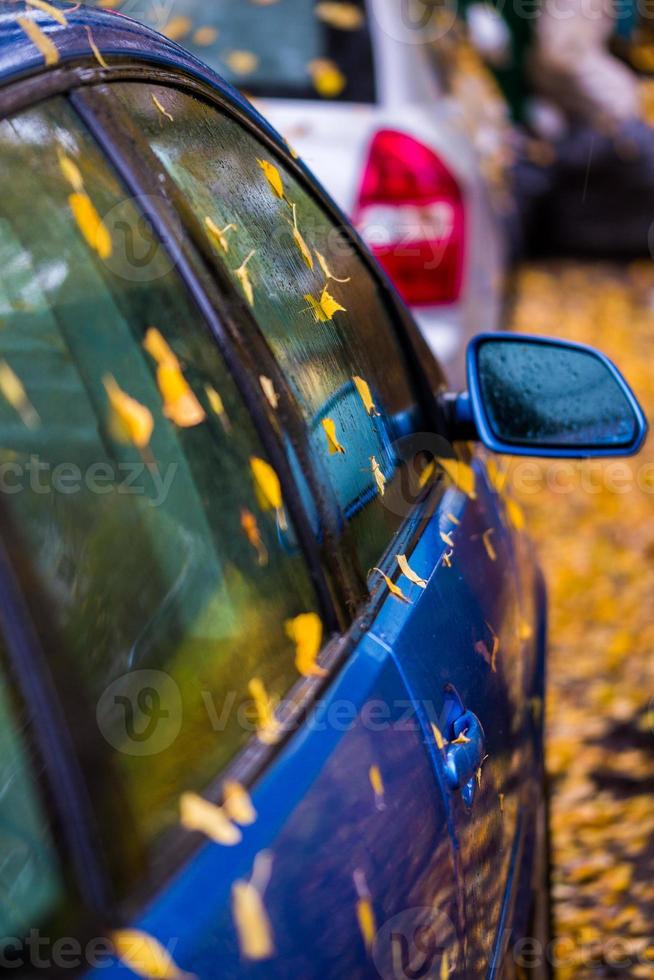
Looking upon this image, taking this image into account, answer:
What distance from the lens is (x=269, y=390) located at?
1.46 m

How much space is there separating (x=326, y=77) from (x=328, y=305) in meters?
3.45

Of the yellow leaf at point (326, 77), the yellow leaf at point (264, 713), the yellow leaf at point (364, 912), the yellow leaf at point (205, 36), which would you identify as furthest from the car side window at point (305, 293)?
the yellow leaf at point (205, 36)

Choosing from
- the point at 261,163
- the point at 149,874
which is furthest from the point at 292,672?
the point at 261,163

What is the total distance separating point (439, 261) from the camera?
485cm

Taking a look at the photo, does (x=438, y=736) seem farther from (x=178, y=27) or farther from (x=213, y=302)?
(x=178, y=27)

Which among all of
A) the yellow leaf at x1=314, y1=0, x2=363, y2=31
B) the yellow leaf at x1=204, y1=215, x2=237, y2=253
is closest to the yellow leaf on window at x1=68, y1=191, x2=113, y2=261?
the yellow leaf at x1=204, y1=215, x2=237, y2=253

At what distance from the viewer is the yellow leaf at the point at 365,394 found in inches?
71.7

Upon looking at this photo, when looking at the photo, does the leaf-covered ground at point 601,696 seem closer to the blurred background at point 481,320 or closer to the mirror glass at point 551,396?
the blurred background at point 481,320

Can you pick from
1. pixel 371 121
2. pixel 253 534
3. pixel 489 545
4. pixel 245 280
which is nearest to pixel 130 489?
pixel 253 534

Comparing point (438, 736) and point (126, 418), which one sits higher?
point (126, 418)

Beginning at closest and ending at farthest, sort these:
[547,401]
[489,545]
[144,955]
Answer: [144,955] → [489,545] → [547,401]

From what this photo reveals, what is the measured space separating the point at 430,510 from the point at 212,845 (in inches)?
37.7

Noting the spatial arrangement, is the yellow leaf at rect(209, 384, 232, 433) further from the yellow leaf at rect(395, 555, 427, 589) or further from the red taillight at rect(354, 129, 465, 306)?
the red taillight at rect(354, 129, 465, 306)

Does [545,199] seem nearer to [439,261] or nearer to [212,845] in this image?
[439,261]
